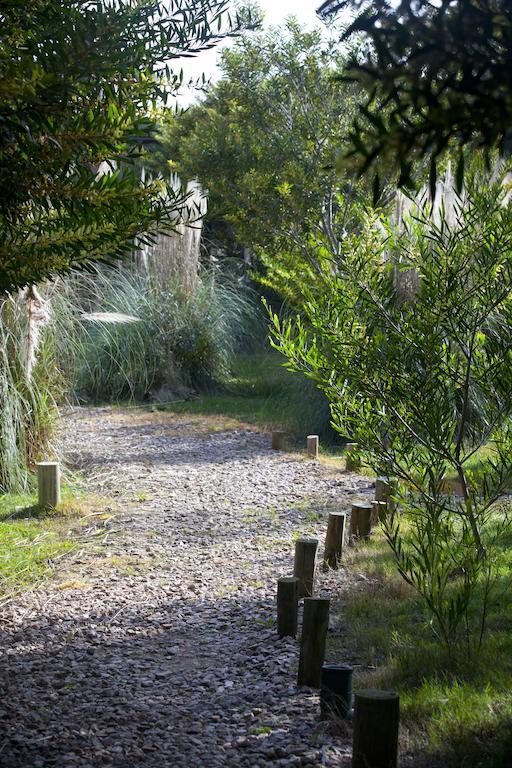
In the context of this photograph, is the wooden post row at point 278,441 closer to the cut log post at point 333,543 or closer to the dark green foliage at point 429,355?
the cut log post at point 333,543

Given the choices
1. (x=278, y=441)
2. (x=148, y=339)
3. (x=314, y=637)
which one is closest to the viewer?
(x=314, y=637)

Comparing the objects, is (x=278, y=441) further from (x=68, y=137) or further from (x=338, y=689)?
(x=68, y=137)

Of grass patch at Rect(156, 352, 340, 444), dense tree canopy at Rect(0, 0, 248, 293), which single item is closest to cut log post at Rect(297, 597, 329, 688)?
dense tree canopy at Rect(0, 0, 248, 293)

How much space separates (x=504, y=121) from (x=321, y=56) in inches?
330

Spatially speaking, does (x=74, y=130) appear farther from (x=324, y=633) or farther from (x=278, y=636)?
(x=278, y=636)

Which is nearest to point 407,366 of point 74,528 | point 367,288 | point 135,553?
point 367,288

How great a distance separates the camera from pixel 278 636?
11.8ft

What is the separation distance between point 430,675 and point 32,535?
284 centimetres

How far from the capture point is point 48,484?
5.48 metres

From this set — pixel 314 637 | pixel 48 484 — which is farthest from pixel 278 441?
pixel 314 637

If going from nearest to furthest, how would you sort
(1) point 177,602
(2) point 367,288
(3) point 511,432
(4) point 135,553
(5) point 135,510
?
(3) point 511,432, (2) point 367,288, (1) point 177,602, (4) point 135,553, (5) point 135,510

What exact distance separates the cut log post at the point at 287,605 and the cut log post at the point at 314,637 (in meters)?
0.41

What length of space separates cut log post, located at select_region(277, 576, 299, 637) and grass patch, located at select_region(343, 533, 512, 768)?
228 mm

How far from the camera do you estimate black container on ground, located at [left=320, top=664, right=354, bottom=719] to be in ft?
8.98
